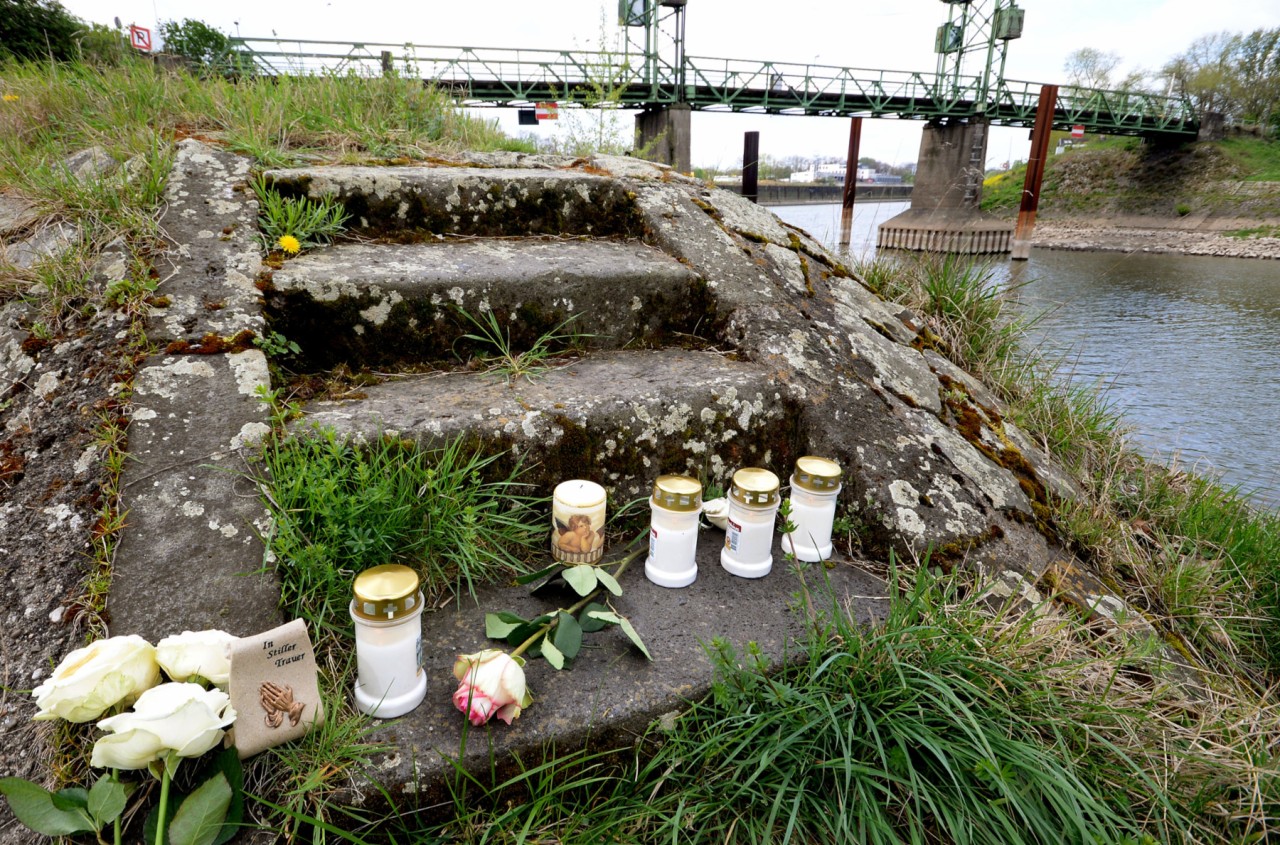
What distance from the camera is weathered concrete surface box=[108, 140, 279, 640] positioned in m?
1.13

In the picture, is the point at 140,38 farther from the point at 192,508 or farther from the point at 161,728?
the point at 161,728

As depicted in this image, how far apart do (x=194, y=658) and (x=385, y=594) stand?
0.28 m

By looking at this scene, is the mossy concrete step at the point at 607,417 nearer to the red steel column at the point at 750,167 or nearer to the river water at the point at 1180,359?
the river water at the point at 1180,359

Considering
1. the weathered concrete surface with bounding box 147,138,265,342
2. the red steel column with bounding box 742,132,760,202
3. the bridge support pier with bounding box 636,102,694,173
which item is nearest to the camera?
the weathered concrete surface with bounding box 147,138,265,342

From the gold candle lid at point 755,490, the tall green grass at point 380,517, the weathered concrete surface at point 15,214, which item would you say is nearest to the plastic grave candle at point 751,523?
the gold candle lid at point 755,490

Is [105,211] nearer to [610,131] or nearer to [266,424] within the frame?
[266,424]

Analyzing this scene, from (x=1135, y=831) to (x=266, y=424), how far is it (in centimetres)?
185

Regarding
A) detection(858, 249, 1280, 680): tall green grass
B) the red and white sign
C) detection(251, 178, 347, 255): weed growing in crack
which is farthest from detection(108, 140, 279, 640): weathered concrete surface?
the red and white sign

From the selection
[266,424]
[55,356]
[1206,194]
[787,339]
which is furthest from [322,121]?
[1206,194]

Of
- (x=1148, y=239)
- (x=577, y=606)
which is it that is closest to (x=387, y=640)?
(x=577, y=606)

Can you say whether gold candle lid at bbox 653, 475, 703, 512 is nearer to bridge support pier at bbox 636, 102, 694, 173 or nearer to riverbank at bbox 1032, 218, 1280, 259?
bridge support pier at bbox 636, 102, 694, 173

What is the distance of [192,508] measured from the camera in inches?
49.0

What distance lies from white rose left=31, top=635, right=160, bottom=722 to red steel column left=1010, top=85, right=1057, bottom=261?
1800 centimetres

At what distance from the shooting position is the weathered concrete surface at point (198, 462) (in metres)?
1.13
